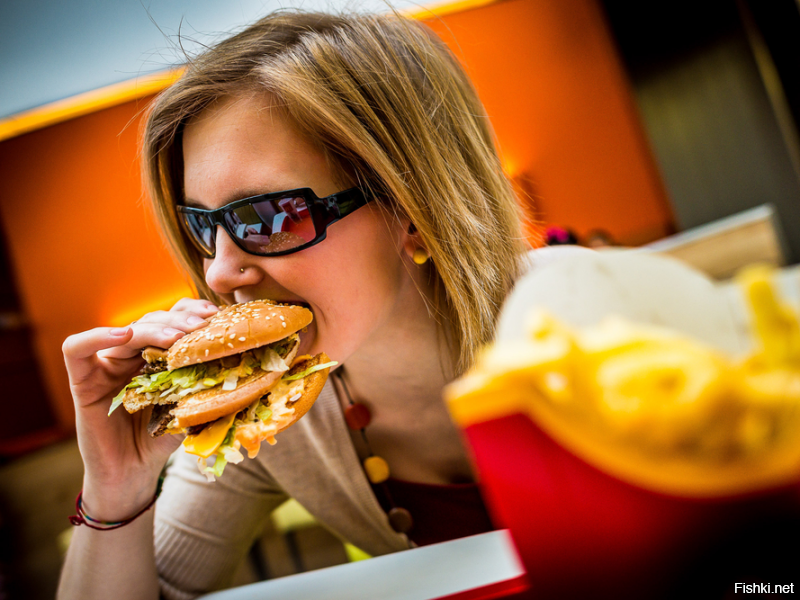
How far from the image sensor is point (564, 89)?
22.8 ft

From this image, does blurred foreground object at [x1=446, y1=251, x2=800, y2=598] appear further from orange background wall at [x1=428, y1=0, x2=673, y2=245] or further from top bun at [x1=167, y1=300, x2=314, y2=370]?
orange background wall at [x1=428, y1=0, x2=673, y2=245]

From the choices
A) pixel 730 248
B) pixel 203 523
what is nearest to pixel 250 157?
pixel 203 523

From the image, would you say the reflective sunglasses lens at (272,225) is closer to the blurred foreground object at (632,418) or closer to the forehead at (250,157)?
the forehead at (250,157)

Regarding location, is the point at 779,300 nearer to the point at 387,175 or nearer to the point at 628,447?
the point at 628,447

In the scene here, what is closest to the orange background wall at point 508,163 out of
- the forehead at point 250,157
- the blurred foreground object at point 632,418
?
the forehead at point 250,157

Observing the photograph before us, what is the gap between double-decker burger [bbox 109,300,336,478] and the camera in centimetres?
→ 110

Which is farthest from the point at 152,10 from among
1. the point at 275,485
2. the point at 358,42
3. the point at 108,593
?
the point at 108,593

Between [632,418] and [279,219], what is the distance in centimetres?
101

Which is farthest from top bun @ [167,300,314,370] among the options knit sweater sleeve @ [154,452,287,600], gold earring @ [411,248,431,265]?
knit sweater sleeve @ [154,452,287,600]

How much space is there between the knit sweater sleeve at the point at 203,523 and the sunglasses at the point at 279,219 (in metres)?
0.98

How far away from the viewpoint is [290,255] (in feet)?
4.07

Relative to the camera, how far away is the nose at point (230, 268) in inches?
50.1

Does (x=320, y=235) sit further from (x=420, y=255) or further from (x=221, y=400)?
(x=221, y=400)

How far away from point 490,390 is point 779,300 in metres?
0.24
